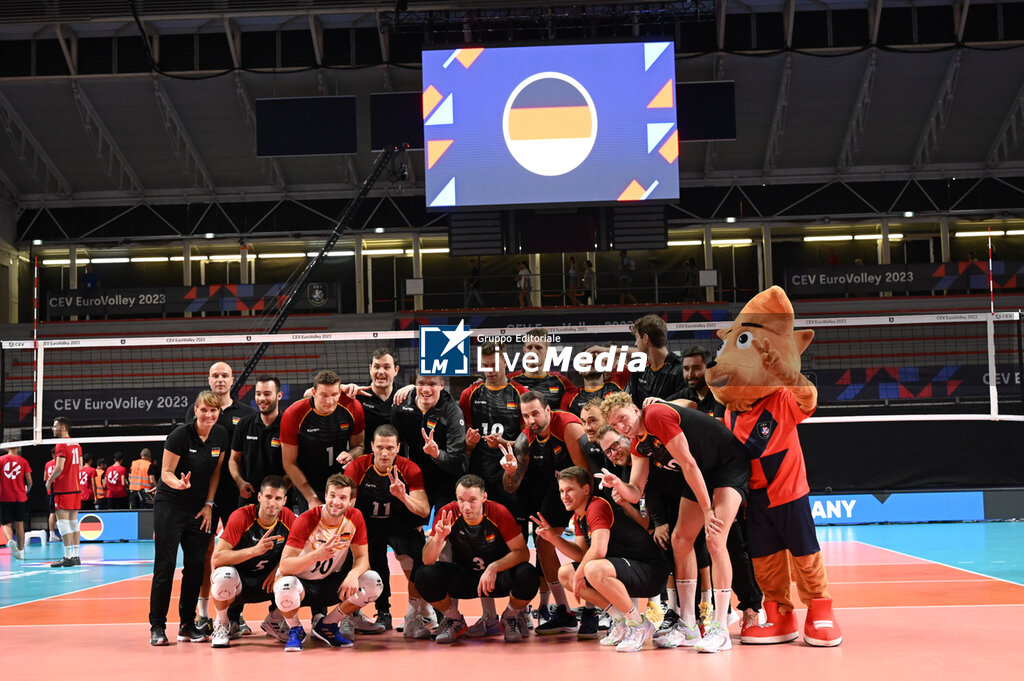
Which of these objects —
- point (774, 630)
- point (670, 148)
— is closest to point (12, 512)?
point (670, 148)

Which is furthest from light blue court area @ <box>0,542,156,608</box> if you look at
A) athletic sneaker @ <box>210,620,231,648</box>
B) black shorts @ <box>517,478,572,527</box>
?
black shorts @ <box>517,478,572,527</box>

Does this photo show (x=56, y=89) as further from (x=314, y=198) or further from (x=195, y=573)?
(x=195, y=573)

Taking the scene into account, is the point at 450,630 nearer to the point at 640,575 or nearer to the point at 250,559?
the point at 640,575

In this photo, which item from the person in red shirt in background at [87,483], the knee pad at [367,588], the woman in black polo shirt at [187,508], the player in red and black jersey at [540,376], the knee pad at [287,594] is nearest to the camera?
the knee pad at [287,594]

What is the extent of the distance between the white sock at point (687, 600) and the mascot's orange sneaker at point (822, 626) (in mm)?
726

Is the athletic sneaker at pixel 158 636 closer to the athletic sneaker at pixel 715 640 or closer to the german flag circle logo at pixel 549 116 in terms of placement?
the athletic sneaker at pixel 715 640

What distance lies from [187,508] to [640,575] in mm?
3263

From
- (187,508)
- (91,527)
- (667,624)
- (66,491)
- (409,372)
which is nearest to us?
(667,624)

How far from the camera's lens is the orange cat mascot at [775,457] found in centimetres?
594

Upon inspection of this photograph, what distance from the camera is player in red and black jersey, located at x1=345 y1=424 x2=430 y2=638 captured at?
6691 millimetres

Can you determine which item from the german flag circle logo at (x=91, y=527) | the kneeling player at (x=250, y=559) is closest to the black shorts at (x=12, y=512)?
the german flag circle logo at (x=91, y=527)

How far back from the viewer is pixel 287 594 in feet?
20.4

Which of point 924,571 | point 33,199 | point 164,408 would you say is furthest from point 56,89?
point 924,571

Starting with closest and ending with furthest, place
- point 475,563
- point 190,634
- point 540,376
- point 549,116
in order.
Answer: point 475,563, point 190,634, point 540,376, point 549,116
